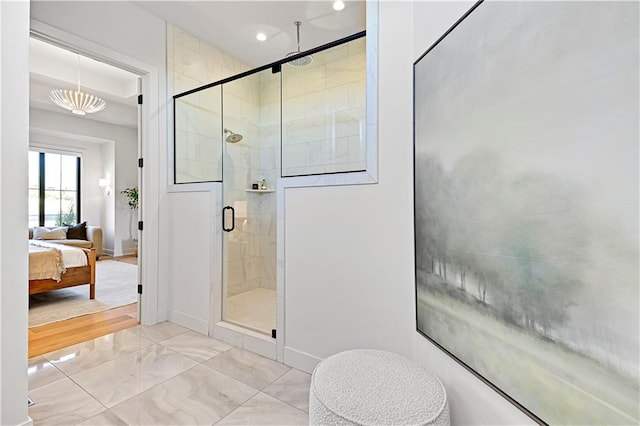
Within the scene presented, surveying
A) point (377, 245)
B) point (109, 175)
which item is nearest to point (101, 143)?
point (109, 175)

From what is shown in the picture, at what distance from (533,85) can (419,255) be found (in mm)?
846

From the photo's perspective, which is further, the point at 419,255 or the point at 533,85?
the point at 419,255

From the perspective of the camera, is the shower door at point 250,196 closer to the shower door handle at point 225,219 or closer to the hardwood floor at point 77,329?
the shower door handle at point 225,219

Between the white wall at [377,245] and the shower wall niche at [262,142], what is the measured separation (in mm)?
242

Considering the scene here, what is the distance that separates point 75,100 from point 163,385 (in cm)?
448

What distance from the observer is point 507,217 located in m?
0.91

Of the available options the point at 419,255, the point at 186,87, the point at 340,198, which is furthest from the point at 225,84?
the point at 419,255

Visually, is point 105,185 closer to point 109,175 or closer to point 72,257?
point 109,175

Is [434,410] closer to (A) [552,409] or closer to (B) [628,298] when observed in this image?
(A) [552,409]

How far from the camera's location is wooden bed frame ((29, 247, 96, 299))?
3378 mm

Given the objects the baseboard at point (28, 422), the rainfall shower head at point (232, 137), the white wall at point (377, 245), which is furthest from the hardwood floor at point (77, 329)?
the rainfall shower head at point (232, 137)

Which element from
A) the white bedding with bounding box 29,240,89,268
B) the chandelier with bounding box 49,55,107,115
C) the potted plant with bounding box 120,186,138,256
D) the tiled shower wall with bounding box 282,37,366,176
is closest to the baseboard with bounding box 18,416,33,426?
the tiled shower wall with bounding box 282,37,366,176

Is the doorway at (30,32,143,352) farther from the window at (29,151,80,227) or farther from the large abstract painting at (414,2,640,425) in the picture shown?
the large abstract painting at (414,2,640,425)

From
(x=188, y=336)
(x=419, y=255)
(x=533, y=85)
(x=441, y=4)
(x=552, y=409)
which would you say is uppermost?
(x=441, y=4)
